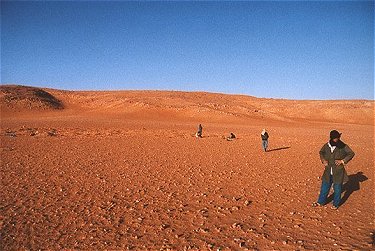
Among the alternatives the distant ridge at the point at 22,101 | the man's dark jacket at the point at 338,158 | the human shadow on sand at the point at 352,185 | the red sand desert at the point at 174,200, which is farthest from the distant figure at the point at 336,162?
the distant ridge at the point at 22,101

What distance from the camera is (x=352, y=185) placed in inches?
434

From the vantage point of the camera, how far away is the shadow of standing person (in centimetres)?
974

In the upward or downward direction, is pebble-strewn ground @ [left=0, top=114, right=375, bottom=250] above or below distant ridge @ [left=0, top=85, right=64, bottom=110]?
below

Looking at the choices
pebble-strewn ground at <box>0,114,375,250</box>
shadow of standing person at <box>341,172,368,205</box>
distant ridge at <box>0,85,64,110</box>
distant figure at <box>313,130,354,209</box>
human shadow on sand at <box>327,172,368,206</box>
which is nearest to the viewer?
pebble-strewn ground at <box>0,114,375,250</box>

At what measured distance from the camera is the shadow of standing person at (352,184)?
9.74 meters

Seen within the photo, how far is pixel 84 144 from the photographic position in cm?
2030

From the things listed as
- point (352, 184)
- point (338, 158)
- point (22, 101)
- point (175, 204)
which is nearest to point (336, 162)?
point (338, 158)

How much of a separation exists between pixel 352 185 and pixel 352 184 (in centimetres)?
16

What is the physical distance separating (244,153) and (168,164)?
5.40 meters

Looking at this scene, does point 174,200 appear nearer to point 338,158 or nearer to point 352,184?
point 338,158

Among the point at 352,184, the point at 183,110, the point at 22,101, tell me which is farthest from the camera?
the point at 183,110

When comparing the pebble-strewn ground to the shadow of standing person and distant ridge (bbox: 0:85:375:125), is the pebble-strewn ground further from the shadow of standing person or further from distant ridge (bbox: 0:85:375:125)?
distant ridge (bbox: 0:85:375:125)

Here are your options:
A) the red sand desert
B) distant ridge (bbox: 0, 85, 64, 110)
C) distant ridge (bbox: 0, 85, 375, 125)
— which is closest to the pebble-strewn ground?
the red sand desert

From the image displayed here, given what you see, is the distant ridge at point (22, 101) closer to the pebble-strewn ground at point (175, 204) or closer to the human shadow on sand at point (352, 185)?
the pebble-strewn ground at point (175, 204)
